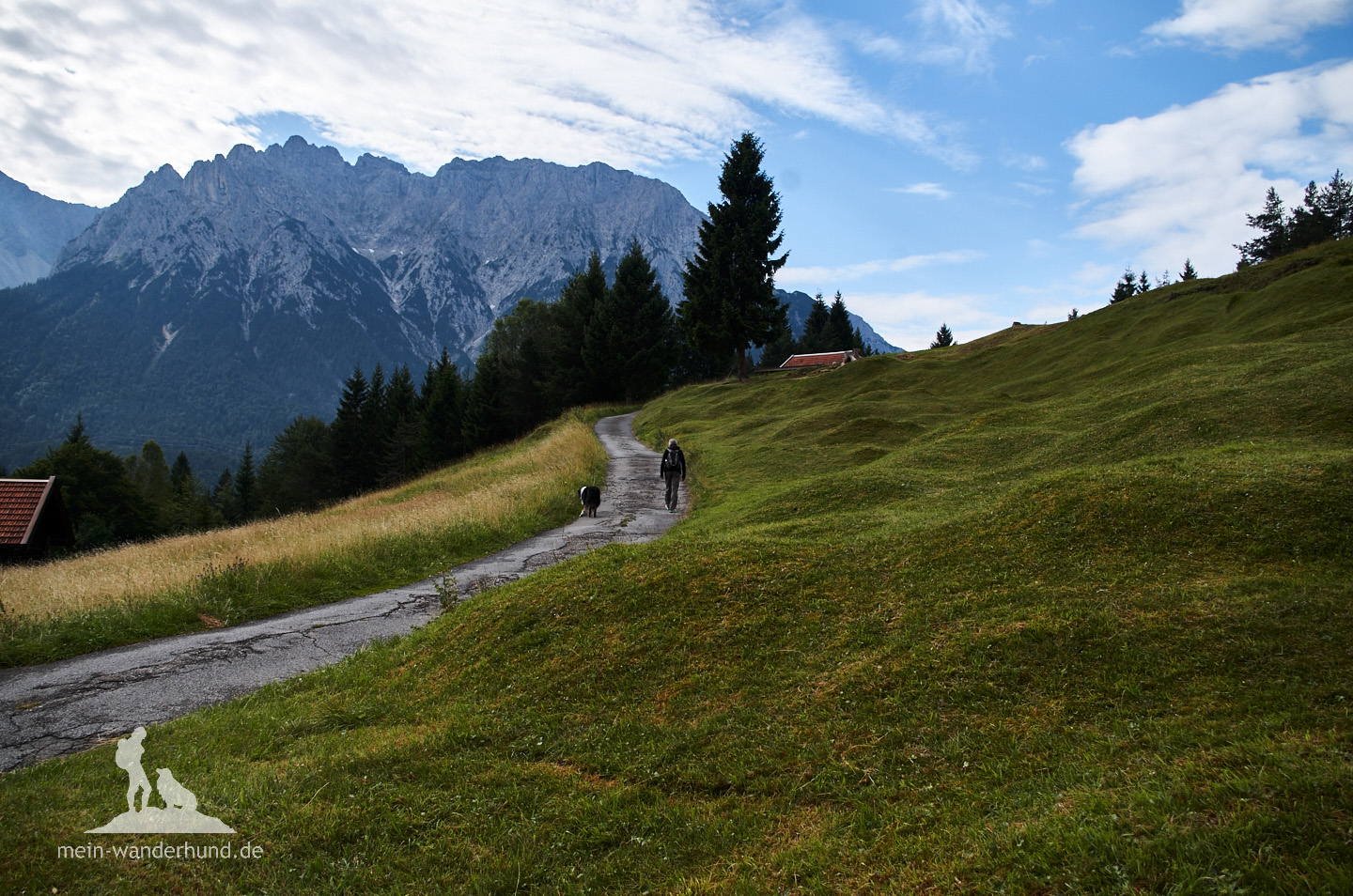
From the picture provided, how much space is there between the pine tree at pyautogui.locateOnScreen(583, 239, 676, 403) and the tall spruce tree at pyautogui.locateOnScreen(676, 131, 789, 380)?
4.66m

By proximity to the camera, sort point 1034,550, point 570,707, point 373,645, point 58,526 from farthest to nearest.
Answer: point 58,526 < point 373,645 < point 1034,550 < point 570,707

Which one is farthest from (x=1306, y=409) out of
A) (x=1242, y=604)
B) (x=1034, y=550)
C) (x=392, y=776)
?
(x=392, y=776)

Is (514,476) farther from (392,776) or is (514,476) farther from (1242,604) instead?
(1242,604)

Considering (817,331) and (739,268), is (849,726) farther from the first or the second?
(817,331)

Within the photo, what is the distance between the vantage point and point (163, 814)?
584cm

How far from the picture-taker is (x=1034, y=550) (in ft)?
33.5

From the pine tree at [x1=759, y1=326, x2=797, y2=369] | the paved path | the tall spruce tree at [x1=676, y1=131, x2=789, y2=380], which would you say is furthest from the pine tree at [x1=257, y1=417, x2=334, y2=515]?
the pine tree at [x1=759, y1=326, x2=797, y2=369]

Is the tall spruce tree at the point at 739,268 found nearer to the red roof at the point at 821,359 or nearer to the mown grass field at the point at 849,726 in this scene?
the red roof at the point at 821,359

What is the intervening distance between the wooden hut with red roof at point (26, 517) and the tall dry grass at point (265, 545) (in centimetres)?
783

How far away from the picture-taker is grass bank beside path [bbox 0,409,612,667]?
1212 cm

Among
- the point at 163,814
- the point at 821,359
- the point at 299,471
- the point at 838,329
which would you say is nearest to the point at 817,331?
the point at 838,329

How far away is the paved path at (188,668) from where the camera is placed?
8430 mm

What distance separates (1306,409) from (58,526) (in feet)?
167

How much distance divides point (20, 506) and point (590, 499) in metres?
27.7
